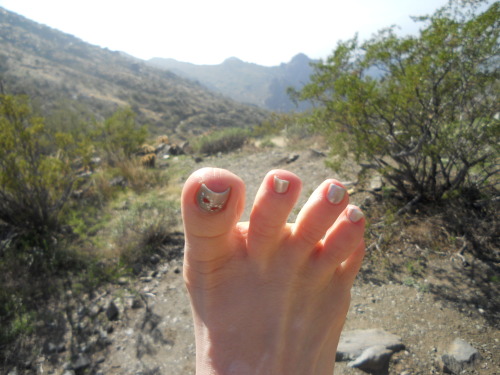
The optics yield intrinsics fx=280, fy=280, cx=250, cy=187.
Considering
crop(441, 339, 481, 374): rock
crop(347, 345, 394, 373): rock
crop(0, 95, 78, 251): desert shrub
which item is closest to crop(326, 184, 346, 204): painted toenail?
crop(347, 345, 394, 373): rock

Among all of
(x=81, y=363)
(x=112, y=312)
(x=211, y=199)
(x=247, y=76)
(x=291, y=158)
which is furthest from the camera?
(x=247, y=76)

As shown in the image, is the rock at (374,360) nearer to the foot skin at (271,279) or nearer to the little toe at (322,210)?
the foot skin at (271,279)

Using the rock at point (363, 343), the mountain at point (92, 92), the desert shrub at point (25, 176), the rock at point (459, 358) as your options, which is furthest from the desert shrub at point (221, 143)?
the mountain at point (92, 92)

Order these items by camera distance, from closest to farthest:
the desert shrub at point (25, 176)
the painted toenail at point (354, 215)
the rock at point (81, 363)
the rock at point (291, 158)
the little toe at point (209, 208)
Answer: the little toe at point (209, 208)
the painted toenail at point (354, 215)
the rock at point (81, 363)
the desert shrub at point (25, 176)
the rock at point (291, 158)

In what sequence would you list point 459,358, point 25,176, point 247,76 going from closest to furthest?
point 459,358 < point 25,176 < point 247,76

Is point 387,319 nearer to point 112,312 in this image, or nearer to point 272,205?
point 272,205

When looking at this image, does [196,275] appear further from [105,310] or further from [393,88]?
[393,88]

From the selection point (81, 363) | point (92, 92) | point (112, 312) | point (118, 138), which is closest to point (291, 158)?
point (118, 138)
